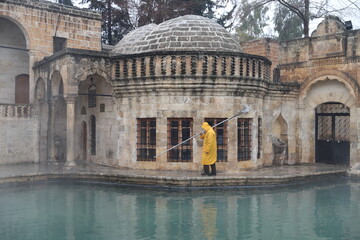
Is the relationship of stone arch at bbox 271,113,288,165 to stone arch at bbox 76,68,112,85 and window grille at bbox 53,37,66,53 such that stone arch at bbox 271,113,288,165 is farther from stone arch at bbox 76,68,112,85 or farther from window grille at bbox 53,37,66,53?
window grille at bbox 53,37,66,53

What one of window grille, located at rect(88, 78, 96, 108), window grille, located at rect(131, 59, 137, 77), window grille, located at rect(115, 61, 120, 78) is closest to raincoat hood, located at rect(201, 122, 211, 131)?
window grille, located at rect(131, 59, 137, 77)

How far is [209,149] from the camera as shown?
513 inches

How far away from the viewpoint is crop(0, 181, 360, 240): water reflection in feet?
27.7

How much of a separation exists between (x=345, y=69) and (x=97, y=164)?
9862 millimetres

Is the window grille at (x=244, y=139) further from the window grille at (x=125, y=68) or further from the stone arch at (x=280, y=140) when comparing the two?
the window grille at (x=125, y=68)

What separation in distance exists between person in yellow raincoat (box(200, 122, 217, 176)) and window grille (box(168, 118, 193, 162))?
3.89 ft

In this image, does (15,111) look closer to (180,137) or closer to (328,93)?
(180,137)

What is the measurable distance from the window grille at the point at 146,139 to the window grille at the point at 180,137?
600 millimetres

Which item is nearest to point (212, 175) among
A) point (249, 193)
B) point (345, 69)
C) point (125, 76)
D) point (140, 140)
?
point (249, 193)

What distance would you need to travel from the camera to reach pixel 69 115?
1473 cm

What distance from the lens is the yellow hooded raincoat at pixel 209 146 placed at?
42.6 feet

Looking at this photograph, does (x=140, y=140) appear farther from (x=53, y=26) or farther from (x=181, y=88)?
(x=53, y=26)

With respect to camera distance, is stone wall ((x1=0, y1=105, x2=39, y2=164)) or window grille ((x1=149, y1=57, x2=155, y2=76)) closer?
window grille ((x1=149, y1=57, x2=155, y2=76))

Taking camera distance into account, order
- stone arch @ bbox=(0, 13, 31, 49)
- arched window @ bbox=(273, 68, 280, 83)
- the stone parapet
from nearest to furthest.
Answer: stone arch @ bbox=(0, 13, 31, 49)
the stone parapet
arched window @ bbox=(273, 68, 280, 83)
